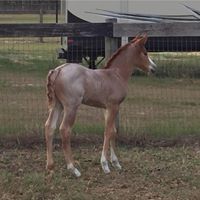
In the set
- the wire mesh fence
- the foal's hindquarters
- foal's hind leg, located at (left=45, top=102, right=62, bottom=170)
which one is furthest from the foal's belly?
the wire mesh fence

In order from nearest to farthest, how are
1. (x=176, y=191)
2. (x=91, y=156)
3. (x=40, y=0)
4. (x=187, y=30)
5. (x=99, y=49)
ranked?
(x=176, y=191) < (x=91, y=156) < (x=187, y=30) < (x=99, y=49) < (x=40, y=0)

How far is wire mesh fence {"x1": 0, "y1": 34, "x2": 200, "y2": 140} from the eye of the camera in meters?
9.73

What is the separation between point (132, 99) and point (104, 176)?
18.5 ft

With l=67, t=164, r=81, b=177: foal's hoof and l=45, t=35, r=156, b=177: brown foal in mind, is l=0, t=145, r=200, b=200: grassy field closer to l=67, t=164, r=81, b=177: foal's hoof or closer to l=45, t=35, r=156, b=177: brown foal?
l=67, t=164, r=81, b=177: foal's hoof

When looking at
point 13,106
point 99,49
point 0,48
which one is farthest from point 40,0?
point 13,106

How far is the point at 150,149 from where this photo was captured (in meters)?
8.97

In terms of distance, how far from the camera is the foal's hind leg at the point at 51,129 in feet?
24.8

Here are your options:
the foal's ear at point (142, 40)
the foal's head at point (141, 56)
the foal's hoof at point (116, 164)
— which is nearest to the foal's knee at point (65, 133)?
the foal's hoof at point (116, 164)

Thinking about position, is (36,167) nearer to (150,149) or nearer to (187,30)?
(150,149)

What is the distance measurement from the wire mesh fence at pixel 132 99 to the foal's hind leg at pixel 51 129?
1740 mm

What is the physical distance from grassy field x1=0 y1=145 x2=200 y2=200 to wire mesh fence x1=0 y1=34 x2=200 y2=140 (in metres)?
0.79

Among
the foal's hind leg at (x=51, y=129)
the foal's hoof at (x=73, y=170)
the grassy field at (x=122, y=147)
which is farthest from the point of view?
the foal's hind leg at (x=51, y=129)

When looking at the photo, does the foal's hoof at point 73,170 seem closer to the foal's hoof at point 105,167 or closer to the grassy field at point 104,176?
the grassy field at point 104,176

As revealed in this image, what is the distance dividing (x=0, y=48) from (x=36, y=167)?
13.8 m
